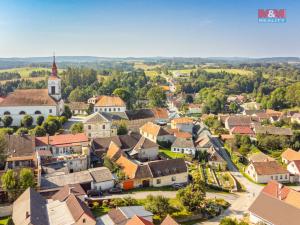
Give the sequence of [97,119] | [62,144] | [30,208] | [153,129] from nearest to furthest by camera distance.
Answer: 1. [30,208]
2. [62,144]
3. [97,119]
4. [153,129]

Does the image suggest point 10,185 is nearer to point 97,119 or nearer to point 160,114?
point 97,119

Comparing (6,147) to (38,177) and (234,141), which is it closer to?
(38,177)

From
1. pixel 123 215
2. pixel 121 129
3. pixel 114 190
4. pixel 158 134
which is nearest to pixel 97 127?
pixel 121 129

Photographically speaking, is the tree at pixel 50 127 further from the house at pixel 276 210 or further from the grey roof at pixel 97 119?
the house at pixel 276 210

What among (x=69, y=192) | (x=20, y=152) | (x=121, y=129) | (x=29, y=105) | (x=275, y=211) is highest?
(x=29, y=105)

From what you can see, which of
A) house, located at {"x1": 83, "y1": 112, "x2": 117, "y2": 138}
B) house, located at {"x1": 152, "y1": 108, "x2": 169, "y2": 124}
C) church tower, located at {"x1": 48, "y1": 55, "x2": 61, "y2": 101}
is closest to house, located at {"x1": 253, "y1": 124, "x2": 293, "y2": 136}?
house, located at {"x1": 152, "y1": 108, "x2": 169, "y2": 124}

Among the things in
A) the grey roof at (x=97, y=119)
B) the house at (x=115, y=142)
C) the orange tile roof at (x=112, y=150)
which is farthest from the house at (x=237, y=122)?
the orange tile roof at (x=112, y=150)

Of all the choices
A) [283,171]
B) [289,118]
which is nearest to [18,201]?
[283,171]
